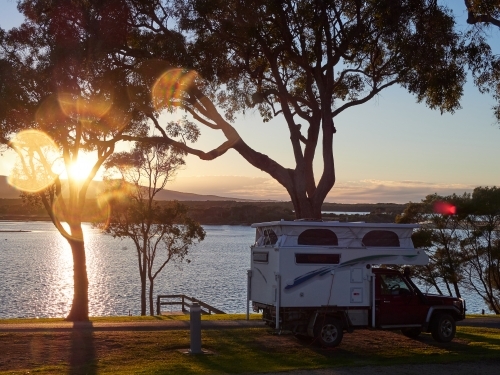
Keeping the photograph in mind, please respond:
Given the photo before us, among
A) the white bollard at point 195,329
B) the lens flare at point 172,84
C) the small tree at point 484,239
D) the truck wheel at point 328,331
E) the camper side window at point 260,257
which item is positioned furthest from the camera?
the small tree at point 484,239

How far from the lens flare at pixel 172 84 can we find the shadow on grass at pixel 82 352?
6.81 meters

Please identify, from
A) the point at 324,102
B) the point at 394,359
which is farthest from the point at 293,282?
the point at 324,102

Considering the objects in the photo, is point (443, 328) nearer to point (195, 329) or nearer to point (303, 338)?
point (303, 338)

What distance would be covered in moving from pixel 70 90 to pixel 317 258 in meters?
10.2

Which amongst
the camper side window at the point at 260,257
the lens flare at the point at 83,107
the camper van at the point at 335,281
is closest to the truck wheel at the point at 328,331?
the camper van at the point at 335,281

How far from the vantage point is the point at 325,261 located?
14.3 m

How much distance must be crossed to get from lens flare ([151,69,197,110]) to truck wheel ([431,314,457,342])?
9.30 m

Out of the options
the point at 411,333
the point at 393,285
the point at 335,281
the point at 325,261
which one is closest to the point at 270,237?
the point at 325,261

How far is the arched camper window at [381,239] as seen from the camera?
48.4ft

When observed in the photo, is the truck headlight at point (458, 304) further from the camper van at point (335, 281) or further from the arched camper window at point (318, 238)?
the arched camper window at point (318, 238)

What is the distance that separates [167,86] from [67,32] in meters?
3.51

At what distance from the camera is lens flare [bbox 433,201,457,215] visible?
44.7 meters

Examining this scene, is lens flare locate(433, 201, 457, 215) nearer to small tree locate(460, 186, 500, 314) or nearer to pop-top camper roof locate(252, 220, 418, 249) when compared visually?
small tree locate(460, 186, 500, 314)

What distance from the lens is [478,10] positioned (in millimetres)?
18125
